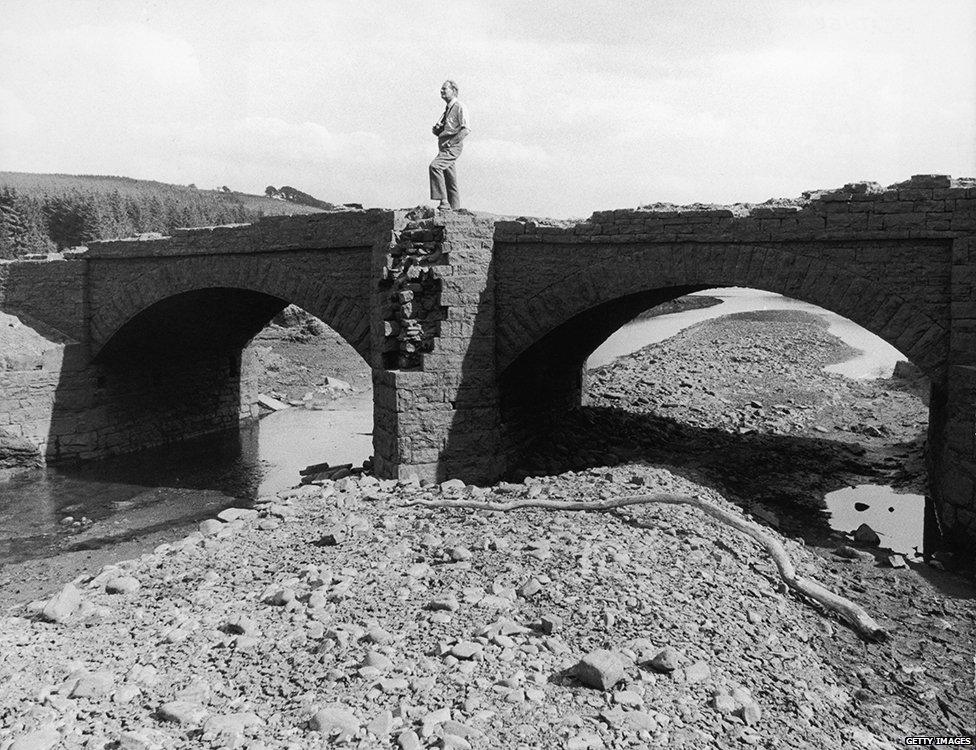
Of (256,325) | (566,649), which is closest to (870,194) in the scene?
(566,649)

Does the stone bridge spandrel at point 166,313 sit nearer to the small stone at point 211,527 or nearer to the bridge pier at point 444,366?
the bridge pier at point 444,366

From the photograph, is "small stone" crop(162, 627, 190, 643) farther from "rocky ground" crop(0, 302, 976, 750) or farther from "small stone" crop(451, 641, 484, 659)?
"small stone" crop(451, 641, 484, 659)

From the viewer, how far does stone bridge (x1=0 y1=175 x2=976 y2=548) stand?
10992 mm

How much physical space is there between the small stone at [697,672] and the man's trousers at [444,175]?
9.59 m

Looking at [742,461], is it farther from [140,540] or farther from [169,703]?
[169,703]

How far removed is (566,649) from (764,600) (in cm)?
232

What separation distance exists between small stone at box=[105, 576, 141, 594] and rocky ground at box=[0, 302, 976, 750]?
0.03 metres

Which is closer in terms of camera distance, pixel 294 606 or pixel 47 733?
pixel 47 733

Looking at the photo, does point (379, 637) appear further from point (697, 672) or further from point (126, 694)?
point (697, 672)

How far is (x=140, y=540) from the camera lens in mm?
13570

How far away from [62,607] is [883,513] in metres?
11.8

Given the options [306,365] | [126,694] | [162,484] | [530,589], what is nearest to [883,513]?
[530,589]

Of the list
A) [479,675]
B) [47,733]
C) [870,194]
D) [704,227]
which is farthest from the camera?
[704,227]

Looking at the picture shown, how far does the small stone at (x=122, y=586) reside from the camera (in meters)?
9.13
